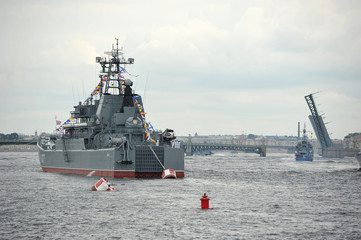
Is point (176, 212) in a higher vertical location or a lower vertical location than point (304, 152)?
lower

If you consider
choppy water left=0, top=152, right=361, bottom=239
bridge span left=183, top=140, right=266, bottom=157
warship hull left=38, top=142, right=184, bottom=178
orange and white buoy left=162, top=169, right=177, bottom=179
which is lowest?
choppy water left=0, top=152, right=361, bottom=239

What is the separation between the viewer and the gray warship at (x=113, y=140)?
1767 inches

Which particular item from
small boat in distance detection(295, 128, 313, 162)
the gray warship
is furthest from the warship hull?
small boat in distance detection(295, 128, 313, 162)

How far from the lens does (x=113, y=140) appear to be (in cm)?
4581

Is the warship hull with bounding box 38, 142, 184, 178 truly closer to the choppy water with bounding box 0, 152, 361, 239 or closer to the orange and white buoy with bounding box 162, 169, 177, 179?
the orange and white buoy with bounding box 162, 169, 177, 179

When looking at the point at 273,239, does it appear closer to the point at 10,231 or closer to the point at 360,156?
the point at 10,231

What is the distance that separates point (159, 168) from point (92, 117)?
1072 centimetres

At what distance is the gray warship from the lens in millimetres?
44875

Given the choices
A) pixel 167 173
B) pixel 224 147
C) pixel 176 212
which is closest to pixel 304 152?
pixel 224 147

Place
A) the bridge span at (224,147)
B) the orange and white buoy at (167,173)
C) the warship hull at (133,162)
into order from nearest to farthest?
the warship hull at (133,162) → the orange and white buoy at (167,173) → the bridge span at (224,147)

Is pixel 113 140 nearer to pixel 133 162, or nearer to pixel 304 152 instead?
pixel 133 162

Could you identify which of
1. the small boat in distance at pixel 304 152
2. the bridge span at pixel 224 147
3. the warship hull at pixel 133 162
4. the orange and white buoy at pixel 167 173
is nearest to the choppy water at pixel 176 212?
the warship hull at pixel 133 162

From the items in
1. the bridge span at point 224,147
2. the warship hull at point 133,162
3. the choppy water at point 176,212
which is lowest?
the choppy water at point 176,212

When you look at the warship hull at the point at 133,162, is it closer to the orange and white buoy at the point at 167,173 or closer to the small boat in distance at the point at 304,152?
the orange and white buoy at the point at 167,173
